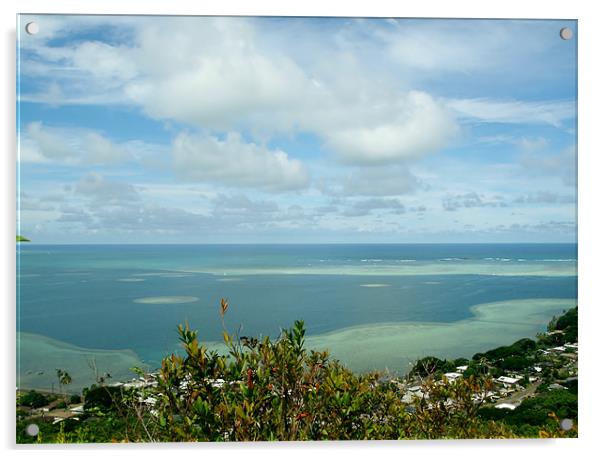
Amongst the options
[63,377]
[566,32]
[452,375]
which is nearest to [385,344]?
Result: [452,375]

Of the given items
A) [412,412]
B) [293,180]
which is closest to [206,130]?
[293,180]

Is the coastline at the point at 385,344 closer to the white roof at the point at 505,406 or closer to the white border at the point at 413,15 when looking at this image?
the white border at the point at 413,15

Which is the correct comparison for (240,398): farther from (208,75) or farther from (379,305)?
(208,75)

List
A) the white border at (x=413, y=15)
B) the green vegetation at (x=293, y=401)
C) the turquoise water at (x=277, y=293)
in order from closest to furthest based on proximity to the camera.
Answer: the green vegetation at (x=293, y=401) → the white border at (x=413, y=15) → the turquoise water at (x=277, y=293)

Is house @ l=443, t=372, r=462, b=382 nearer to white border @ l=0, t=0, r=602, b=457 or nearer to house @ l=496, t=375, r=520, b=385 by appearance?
house @ l=496, t=375, r=520, b=385

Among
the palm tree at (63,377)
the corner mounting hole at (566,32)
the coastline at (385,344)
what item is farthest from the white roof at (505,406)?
the palm tree at (63,377)
